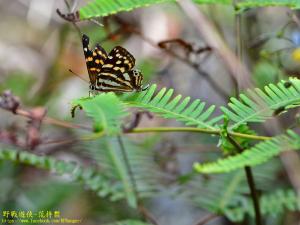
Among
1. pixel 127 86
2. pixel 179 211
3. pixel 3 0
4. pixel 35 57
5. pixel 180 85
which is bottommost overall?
pixel 179 211

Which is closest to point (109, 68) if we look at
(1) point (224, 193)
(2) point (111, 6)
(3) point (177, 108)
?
(2) point (111, 6)

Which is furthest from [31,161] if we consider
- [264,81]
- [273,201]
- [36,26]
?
[36,26]

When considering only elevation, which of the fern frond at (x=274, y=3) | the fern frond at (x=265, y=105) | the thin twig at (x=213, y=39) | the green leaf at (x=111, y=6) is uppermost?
the thin twig at (x=213, y=39)

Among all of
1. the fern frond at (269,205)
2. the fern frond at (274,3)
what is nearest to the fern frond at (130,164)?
the fern frond at (269,205)

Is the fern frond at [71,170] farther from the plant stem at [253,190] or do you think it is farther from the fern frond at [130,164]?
the plant stem at [253,190]

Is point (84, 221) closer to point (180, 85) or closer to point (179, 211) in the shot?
point (179, 211)

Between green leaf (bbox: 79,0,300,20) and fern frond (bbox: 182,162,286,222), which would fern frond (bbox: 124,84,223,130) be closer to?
Result: green leaf (bbox: 79,0,300,20)
